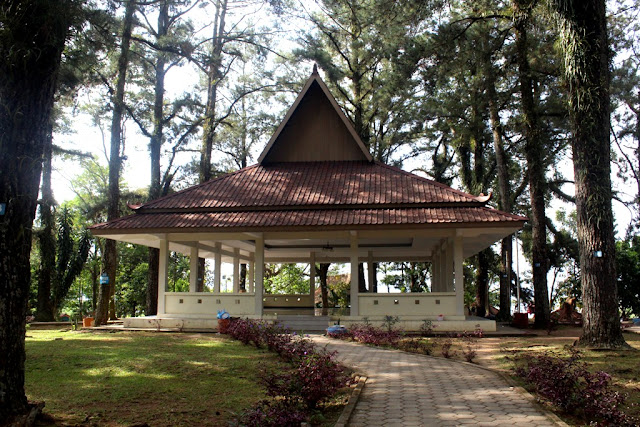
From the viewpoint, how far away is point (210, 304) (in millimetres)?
17406

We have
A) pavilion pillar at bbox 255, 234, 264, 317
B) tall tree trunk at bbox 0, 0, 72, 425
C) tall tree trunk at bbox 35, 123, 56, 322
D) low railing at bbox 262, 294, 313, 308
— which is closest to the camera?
tall tree trunk at bbox 0, 0, 72, 425

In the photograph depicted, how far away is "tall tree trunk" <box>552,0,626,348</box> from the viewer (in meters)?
10.9

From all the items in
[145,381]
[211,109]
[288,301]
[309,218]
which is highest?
[211,109]

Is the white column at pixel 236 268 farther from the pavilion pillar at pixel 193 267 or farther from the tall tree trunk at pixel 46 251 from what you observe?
the tall tree trunk at pixel 46 251

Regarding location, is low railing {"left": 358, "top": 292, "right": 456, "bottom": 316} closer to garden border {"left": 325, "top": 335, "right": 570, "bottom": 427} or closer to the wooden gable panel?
garden border {"left": 325, "top": 335, "right": 570, "bottom": 427}

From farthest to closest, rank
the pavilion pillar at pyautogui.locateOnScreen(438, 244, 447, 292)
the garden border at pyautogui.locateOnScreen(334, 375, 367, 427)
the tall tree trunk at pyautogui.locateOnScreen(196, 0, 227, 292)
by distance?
1. the tall tree trunk at pyautogui.locateOnScreen(196, 0, 227, 292)
2. the pavilion pillar at pyautogui.locateOnScreen(438, 244, 447, 292)
3. the garden border at pyautogui.locateOnScreen(334, 375, 367, 427)

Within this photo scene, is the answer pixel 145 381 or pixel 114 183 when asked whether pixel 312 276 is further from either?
pixel 145 381

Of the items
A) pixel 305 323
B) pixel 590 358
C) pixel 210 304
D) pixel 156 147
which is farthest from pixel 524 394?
pixel 156 147

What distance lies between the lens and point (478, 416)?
598 cm

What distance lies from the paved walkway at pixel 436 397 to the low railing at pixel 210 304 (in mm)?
7570

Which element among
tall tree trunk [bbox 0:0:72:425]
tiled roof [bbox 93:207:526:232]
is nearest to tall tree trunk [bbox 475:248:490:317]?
tiled roof [bbox 93:207:526:232]

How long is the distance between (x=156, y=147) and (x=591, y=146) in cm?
1736

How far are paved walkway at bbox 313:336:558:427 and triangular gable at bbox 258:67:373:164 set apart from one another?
38.3ft

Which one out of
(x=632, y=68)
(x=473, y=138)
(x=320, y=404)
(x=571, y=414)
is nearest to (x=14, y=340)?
(x=320, y=404)
